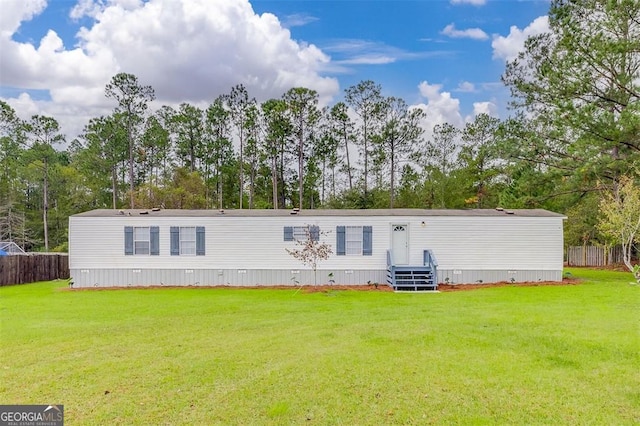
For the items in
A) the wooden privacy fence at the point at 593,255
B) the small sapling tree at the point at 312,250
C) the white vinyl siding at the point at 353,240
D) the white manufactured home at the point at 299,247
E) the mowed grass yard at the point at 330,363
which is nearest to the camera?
the mowed grass yard at the point at 330,363

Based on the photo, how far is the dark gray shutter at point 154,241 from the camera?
1569 centimetres

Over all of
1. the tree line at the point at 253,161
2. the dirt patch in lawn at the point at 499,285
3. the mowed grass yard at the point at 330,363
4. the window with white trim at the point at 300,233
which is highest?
the tree line at the point at 253,161

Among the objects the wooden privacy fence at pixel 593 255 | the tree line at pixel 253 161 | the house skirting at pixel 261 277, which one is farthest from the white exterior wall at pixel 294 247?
the wooden privacy fence at pixel 593 255

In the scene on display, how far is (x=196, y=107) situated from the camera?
33781 millimetres

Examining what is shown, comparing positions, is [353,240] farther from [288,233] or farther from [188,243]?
[188,243]

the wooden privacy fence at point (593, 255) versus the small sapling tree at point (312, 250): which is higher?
the small sapling tree at point (312, 250)

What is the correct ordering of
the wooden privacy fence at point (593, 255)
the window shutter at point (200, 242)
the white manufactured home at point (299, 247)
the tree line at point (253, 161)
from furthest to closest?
the tree line at point (253, 161)
the wooden privacy fence at point (593, 255)
the window shutter at point (200, 242)
the white manufactured home at point (299, 247)

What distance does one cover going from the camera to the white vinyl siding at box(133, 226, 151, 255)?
1570 cm

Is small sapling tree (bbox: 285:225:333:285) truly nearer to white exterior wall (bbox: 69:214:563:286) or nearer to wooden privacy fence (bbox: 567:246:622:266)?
white exterior wall (bbox: 69:214:563:286)

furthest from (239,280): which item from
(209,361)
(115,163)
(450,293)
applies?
(115,163)

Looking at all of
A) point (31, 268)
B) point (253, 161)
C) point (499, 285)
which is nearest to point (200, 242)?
point (31, 268)

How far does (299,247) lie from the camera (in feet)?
51.0

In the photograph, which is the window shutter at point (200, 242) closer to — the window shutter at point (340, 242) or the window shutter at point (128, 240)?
the window shutter at point (128, 240)

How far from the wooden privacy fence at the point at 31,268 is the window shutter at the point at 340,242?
45.8 feet
